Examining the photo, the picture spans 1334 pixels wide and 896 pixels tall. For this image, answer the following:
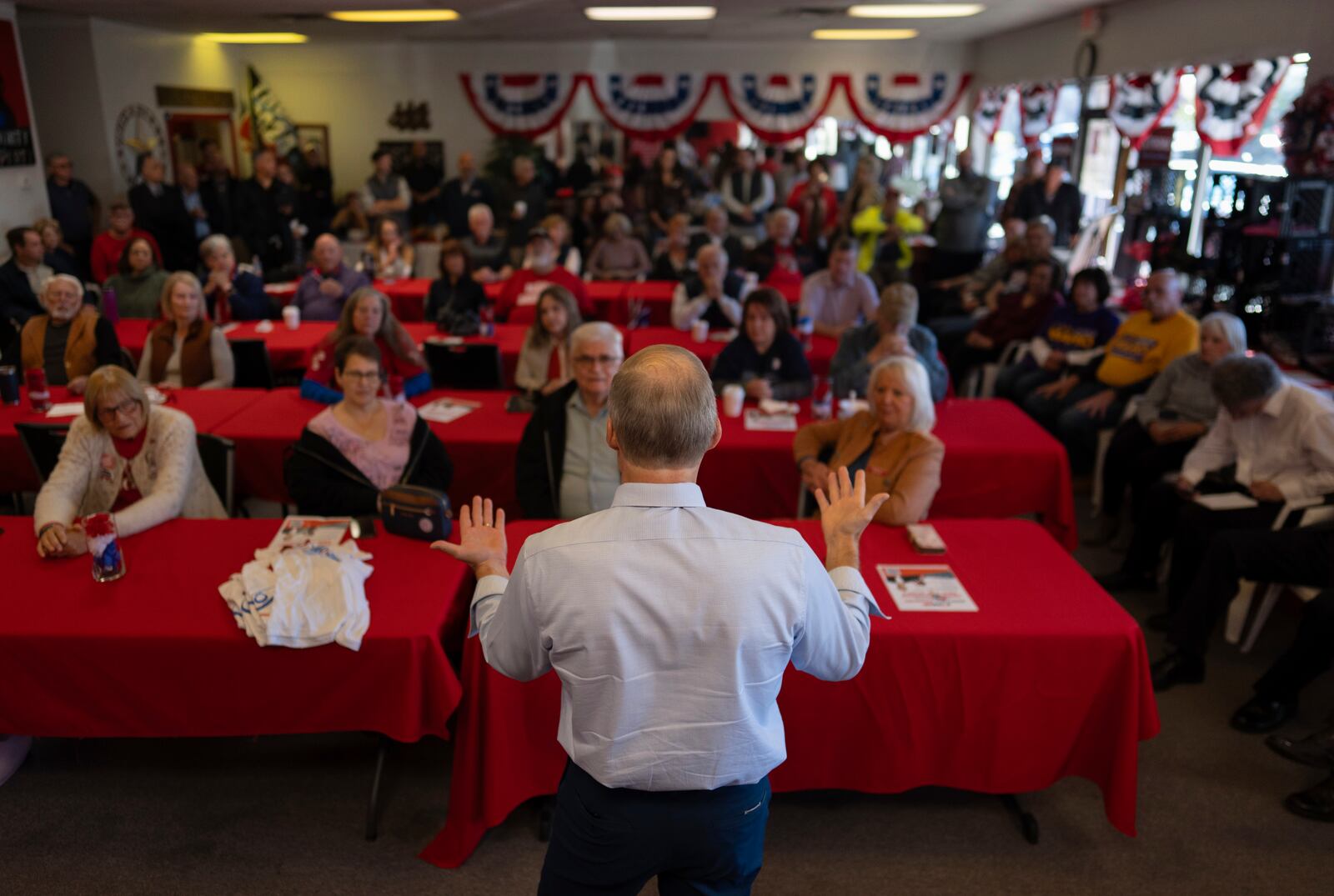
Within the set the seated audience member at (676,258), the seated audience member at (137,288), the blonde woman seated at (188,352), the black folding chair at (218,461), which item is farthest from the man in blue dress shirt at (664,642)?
the seated audience member at (676,258)

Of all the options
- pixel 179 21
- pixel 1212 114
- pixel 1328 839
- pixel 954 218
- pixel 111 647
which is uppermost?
pixel 179 21

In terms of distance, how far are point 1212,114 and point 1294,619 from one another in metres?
4.44

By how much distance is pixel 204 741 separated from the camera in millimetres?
3135

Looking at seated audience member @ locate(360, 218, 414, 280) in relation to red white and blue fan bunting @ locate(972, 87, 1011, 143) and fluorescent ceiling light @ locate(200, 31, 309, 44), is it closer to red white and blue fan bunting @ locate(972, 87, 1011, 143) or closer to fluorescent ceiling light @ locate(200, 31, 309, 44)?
fluorescent ceiling light @ locate(200, 31, 309, 44)

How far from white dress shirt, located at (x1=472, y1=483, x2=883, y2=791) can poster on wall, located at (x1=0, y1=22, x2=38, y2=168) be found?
9770 mm

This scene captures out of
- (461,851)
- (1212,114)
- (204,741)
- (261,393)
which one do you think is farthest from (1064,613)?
(1212,114)

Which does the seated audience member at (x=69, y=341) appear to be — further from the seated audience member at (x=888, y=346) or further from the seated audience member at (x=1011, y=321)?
the seated audience member at (x=1011, y=321)

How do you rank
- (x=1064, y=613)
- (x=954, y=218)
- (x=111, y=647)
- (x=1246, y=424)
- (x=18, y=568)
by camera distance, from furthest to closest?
(x=954, y=218)
(x=1246, y=424)
(x=18, y=568)
(x=1064, y=613)
(x=111, y=647)

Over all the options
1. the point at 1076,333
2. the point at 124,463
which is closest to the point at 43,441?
the point at 124,463

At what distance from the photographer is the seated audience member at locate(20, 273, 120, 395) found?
4.91 metres

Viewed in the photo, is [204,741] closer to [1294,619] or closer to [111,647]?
[111,647]

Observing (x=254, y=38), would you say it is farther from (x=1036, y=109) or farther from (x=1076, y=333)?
(x=1076, y=333)

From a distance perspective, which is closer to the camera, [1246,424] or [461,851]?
[461,851]

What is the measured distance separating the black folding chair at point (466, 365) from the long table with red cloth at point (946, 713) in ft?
8.89
